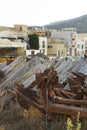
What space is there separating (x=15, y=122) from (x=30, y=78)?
9.02 ft

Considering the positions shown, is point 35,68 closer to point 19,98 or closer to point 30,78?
point 30,78

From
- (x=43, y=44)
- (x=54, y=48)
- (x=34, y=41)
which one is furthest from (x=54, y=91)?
(x=54, y=48)

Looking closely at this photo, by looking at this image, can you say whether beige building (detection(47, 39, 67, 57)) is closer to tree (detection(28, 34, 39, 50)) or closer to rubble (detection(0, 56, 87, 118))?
tree (detection(28, 34, 39, 50))

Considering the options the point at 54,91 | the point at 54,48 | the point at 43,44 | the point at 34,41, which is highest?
the point at 54,91

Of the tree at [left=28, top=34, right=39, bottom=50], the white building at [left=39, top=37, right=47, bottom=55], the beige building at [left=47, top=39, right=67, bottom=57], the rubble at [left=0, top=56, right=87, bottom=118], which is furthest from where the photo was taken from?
the beige building at [left=47, top=39, right=67, bottom=57]

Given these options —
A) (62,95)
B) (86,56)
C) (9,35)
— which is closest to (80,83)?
(62,95)

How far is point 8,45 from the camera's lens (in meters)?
53.9

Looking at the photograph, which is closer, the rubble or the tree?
the rubble

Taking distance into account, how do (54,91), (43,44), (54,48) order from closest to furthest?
(54,91) → (43,44) → (54,48)

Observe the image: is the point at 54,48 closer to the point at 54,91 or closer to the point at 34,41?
the point at 34,41

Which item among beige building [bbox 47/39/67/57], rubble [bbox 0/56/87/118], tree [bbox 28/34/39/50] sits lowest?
beige building [bbox 47/39/67/57]

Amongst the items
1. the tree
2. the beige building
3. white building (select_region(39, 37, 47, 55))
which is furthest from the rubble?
the beige building

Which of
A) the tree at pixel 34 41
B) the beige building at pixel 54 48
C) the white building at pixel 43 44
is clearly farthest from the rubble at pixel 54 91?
A: the beige building at pixel 54 48

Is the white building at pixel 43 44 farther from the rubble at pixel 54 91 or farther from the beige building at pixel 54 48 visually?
the rubble at pixel 54 91
